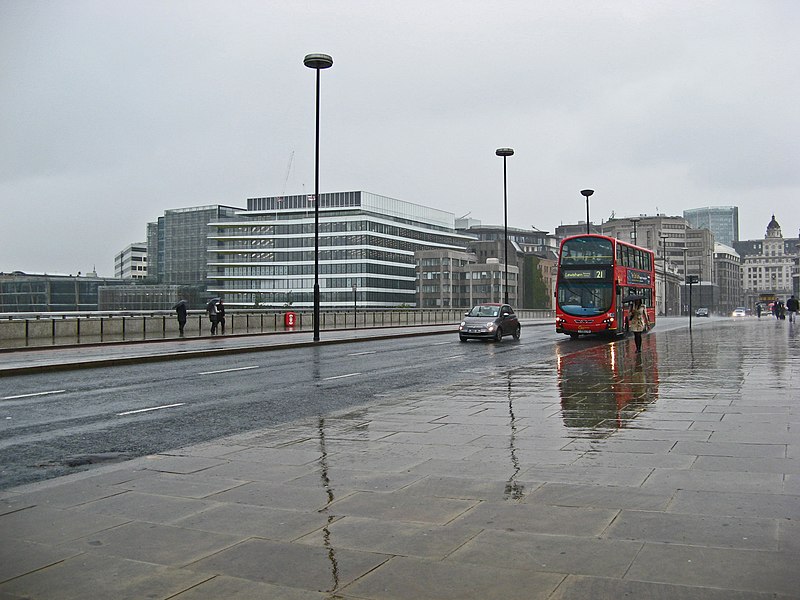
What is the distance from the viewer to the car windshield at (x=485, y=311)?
34219 mm

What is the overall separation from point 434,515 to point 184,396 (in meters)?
9.02

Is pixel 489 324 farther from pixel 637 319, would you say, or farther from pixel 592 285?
pixel 637 319

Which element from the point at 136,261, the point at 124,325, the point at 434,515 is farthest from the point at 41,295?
the point at 136,261

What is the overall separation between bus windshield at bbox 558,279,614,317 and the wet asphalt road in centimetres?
1005

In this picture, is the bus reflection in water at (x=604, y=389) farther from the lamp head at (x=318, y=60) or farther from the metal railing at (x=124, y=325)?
the metal railing at (x=124, y=325)

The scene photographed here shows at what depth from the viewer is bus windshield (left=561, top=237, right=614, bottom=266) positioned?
33688mm

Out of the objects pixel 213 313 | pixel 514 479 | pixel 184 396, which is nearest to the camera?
pixel 514 479

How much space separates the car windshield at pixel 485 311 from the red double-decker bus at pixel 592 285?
2983mm

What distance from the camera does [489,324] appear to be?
32438 millimetres

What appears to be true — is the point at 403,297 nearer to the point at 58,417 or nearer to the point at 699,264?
the point at 699,264

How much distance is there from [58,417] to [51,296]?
29825 millimetres

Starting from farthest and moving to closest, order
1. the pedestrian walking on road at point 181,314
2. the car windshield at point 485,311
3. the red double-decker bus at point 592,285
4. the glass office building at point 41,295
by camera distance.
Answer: the glass office building at point 41,295 < the car windshield at point 485,311 < the pedestrian walking on road at point 181,314 < the red double-decker bus at point 592,285

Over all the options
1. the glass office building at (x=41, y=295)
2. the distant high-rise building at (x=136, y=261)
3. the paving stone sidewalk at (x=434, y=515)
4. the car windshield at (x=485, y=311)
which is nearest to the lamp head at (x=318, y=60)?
the car windshield at (x=485, y=311)

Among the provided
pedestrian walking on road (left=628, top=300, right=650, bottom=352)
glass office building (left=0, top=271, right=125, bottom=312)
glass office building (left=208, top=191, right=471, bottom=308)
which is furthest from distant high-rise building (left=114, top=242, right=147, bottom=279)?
pedestrian walking on road (left=628, top=300, right=650, bottom=352)
